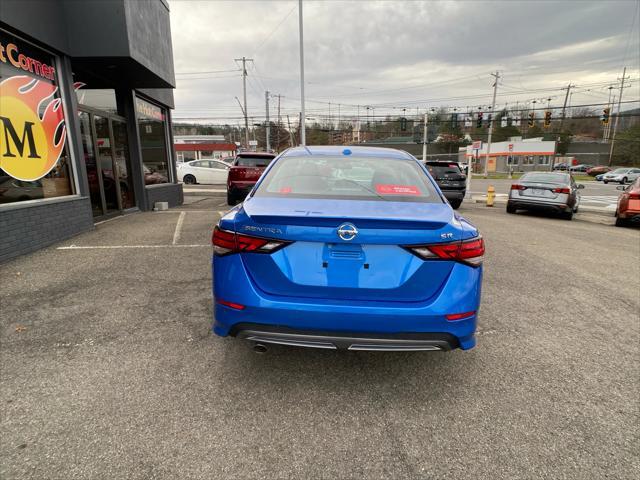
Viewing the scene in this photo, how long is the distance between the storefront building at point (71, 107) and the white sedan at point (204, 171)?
476 inches

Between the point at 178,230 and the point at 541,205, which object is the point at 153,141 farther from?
the point at 541,205

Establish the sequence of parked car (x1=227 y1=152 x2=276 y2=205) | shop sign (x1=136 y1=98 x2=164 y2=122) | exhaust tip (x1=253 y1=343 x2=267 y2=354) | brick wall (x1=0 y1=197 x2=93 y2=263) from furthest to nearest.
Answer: parked car (x1=227 y1=152 x2=276 y2=205)
shop sign (x1=136 y1=98 x2=164 y2=122)
brick wall (x1=0 y1=197 x2=93 y2=263)
exhaust tip (x1=253 y1=343 x2=267 y2=354)

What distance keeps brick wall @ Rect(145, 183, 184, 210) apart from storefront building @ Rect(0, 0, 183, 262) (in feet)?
1.87

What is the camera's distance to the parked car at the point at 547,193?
1155 centimetres

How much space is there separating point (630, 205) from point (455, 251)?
11192 mm

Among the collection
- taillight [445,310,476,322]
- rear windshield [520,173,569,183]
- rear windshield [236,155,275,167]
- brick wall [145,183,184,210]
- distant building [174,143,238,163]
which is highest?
distant building [174,143,238,163]

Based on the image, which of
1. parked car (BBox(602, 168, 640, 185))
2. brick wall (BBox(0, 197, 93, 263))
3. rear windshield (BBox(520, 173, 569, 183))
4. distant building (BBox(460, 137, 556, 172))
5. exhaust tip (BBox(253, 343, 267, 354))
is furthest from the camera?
distant building (BBox(460, 137, 556, 172))

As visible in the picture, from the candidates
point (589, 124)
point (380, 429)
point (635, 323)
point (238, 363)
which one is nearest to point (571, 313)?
point (635, 323)

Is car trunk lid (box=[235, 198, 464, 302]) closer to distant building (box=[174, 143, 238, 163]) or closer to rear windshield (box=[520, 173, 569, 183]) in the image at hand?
rear windshield (box=[520, 173, 569, 183])

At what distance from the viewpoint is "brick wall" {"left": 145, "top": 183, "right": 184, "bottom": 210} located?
11453 millimetres

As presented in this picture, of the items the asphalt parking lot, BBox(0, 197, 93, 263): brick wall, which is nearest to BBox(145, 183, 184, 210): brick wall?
BBox(0, 197, 93, 263): brick wall

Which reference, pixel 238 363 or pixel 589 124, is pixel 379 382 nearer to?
pixel 238 363

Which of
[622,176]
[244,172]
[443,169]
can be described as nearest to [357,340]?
[244,172]

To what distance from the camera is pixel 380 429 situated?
230 centimetres
